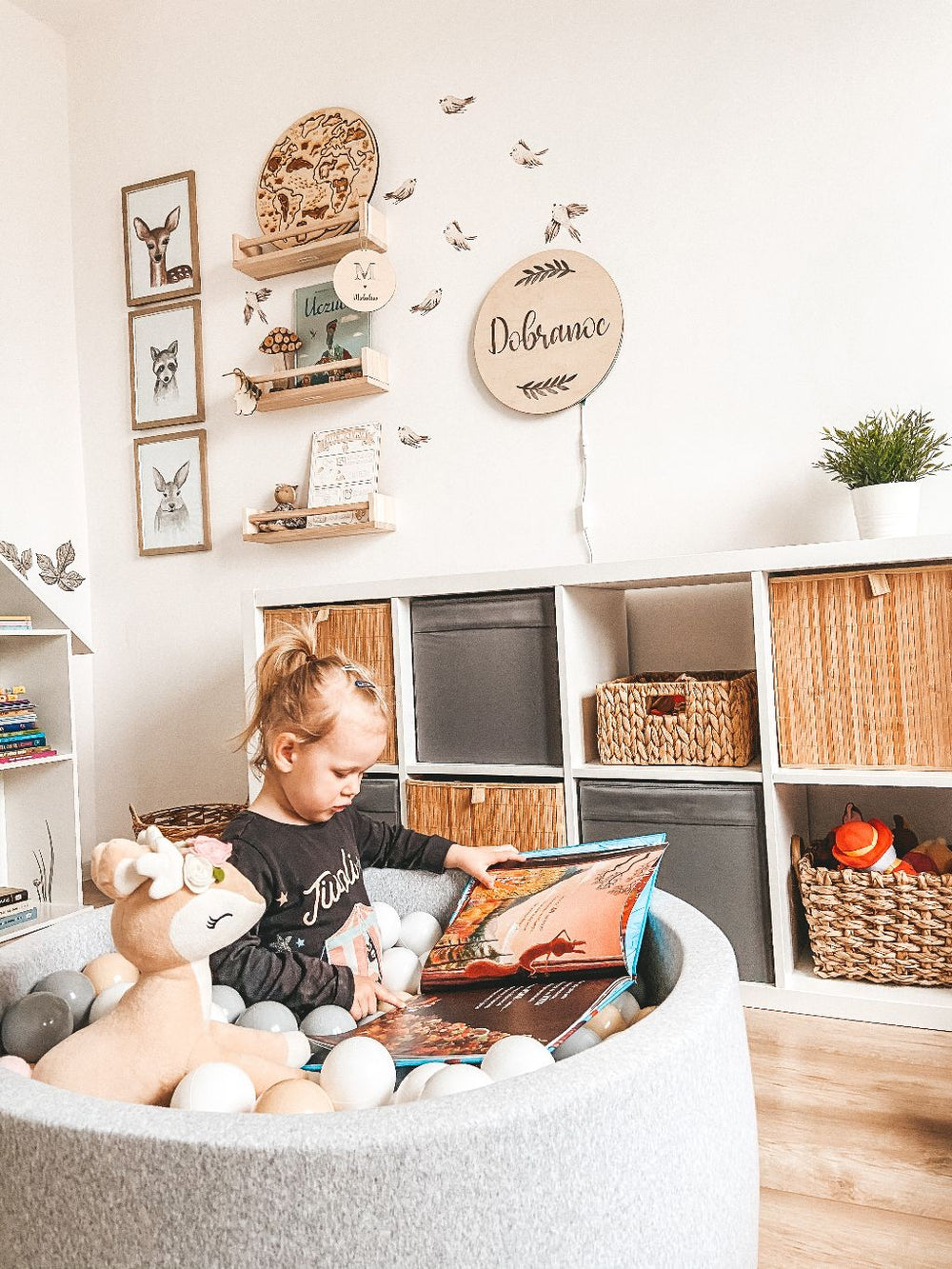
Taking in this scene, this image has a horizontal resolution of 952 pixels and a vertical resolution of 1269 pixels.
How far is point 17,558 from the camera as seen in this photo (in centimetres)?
293

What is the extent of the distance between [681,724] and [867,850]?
1.30 ft

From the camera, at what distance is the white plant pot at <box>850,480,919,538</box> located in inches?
73.5

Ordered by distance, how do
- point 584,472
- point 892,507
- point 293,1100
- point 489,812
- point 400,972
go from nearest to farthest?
point 293,1100, point 400,972, point 892,507, point 489,812, point 584,472

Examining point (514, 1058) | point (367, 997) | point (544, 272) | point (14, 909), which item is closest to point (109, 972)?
point (367, 997)

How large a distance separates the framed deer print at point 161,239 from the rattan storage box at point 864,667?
2086 mm

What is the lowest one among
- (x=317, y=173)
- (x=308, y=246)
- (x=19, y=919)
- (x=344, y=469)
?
(x=19, y=919)

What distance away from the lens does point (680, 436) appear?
2312 mm

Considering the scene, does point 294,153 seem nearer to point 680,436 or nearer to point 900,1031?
point 680,436

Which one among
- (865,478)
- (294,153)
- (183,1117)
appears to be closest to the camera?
(183,1117)

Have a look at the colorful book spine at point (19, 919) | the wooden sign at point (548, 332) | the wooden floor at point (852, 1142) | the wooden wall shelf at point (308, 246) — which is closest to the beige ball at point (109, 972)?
the wooden floor at point (852, 1142)

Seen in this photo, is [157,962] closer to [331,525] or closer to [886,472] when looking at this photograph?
[886,472]

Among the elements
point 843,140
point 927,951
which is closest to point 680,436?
point 843,140

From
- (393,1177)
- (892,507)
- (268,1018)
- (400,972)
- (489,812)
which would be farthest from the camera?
(489,812)

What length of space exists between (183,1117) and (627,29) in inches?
99.0
